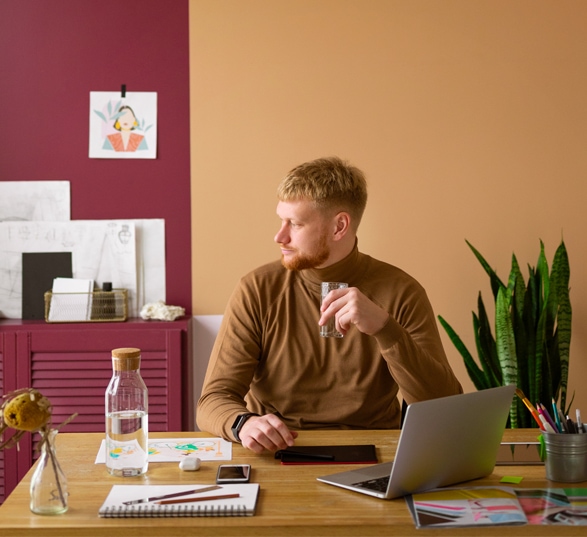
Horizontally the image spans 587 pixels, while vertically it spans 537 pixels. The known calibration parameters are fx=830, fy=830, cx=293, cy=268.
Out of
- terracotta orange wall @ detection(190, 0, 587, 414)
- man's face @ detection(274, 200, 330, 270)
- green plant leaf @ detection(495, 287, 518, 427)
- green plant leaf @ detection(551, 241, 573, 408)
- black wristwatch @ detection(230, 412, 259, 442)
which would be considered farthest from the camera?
terracotta orange wall @ detection(190, 0, 587, 414)

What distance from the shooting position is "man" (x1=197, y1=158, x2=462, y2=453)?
7.17ft

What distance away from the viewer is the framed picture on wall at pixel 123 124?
365cm

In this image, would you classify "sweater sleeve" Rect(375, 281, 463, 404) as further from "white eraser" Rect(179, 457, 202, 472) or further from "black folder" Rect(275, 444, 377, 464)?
"white eraser" Rect(179, 457, 202, 472)

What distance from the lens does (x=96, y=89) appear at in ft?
12.0

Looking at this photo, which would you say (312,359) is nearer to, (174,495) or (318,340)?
(318,340)

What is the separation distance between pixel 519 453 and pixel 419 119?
2.10 m

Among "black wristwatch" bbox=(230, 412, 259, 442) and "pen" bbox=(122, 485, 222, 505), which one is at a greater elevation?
"black wristwatch" bbox=(230, 412, 259, 442)

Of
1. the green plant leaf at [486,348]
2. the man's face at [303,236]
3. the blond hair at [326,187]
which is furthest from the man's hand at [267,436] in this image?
the green plant leaf at [486,348]

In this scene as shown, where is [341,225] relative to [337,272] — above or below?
above

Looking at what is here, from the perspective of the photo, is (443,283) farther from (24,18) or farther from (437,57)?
(24,18)

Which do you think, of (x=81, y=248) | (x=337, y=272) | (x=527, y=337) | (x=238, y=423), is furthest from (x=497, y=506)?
(x=81, y=248)

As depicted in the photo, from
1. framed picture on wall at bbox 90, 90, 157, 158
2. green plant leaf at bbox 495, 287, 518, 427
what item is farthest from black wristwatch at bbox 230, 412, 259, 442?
framed picture on wall at bbox 90, 90, 157, 158

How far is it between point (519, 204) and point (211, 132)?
4.56 feet

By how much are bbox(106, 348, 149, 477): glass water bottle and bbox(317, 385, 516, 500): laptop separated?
0.38 metres
